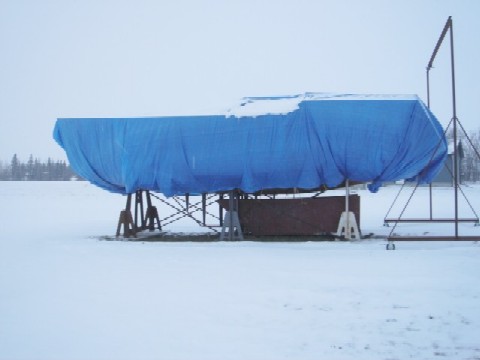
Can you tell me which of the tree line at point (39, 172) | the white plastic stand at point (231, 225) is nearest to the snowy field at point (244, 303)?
the white plastic stand at point (231, 225)

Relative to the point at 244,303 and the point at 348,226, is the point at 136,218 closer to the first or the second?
the point at 348,226

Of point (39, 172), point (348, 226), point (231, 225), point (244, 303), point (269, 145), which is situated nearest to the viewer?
Answer: point (244, 303)

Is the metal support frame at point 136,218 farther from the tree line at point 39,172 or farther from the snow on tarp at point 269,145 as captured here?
the tree line at point 39,172

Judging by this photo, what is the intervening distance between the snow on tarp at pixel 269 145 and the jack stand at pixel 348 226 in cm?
91

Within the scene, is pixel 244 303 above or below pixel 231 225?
below

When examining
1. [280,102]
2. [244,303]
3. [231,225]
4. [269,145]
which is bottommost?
[244,303]

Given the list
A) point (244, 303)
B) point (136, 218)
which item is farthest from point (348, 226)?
point (244, 303)

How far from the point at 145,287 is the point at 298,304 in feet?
7.93

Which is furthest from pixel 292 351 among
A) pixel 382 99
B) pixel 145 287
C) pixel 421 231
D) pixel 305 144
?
pixel 421 231

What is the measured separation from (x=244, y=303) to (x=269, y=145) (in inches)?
266

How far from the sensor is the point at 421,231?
1380 centimetres

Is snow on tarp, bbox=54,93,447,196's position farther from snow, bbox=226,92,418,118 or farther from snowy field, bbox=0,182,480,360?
snowy field, bbox=0,182,480,360

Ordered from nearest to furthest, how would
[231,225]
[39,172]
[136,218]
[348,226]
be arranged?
[348,226] → [231,225] → [136,218] → [39,172]

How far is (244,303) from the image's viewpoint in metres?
6.02
